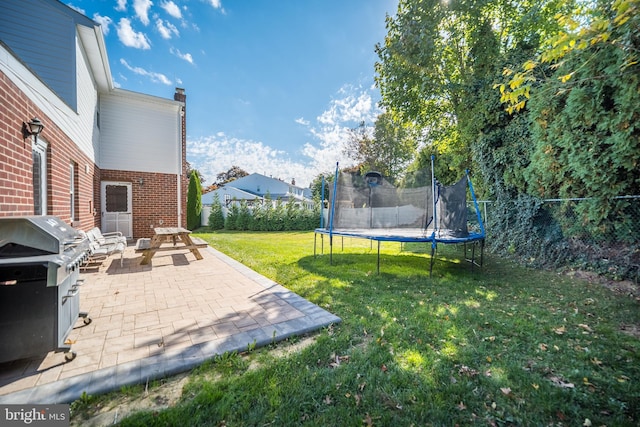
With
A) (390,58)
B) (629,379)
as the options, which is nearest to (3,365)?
(629,379)

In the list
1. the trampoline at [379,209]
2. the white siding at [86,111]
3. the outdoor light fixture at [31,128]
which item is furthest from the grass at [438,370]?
the white siding at [86,111]

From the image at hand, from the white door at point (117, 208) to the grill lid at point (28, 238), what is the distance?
303 inches

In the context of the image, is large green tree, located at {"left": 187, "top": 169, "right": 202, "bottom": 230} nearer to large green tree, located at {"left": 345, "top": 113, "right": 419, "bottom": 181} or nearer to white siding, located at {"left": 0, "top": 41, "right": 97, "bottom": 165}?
white siding, located at {"left": 0, "top": 41, "right": 97, "bottom": 165}

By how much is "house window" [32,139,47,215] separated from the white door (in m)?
5.20

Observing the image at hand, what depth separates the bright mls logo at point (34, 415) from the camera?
4.98ft

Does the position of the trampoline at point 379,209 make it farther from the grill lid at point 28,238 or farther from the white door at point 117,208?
the white door at point 117,208

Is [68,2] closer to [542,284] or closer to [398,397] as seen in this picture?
[398,397]

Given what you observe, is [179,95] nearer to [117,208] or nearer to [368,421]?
[117,208]

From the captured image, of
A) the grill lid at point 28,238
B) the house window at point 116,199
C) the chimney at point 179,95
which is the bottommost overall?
the grill lid at point 28,238

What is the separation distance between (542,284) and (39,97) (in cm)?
821

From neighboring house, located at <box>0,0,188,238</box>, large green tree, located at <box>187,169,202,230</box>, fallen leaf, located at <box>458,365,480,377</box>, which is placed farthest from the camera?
large green tree, located at <box>187,169,202,230</box>

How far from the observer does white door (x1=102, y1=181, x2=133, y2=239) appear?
27.4 ft

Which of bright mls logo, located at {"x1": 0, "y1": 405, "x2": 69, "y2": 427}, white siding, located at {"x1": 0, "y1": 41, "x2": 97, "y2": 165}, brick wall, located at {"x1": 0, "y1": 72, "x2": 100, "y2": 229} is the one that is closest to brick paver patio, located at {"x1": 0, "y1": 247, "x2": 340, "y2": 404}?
bright mls logo, located at {"x1": 0, "y1": 405, "x2": 69, "y2": 427}

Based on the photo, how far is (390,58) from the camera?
9.57 meters
